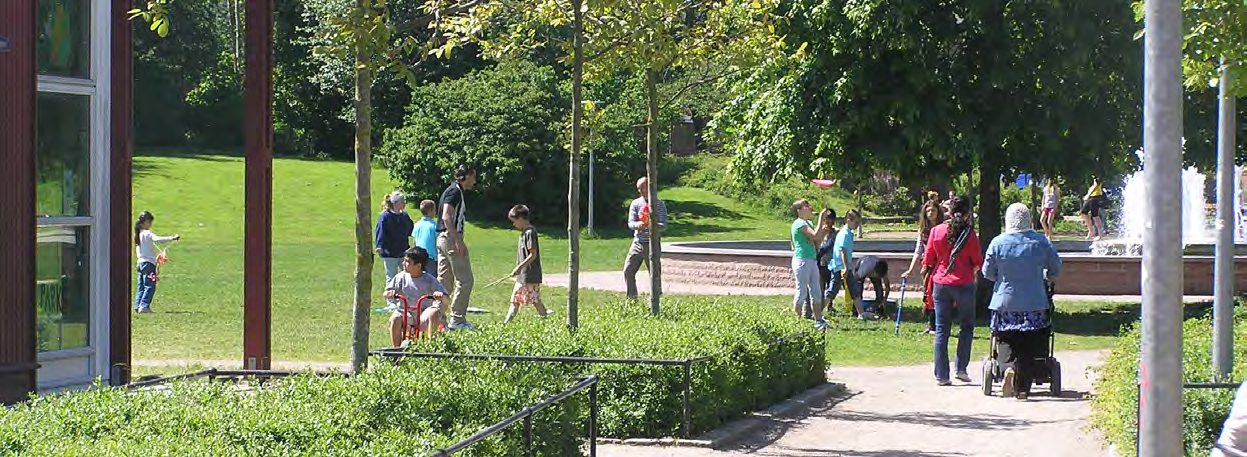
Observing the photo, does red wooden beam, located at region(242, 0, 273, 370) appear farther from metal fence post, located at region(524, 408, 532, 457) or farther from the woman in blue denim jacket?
the woman in blue denim jacket

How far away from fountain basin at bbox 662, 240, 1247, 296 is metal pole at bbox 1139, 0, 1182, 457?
17406 mm

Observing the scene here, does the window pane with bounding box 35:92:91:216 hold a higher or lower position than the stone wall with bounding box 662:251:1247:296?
higher

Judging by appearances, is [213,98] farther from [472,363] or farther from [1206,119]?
[472,363]

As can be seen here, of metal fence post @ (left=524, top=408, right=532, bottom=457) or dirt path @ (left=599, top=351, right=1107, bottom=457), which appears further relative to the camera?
dirt path @ (left=599, top=351, right=1107, bottom=457)

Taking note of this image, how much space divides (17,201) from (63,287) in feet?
3.70

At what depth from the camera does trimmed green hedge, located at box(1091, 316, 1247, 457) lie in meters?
8.17

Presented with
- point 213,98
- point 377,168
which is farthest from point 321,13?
point 213,98

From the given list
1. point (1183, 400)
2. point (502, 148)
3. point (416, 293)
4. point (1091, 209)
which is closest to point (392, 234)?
point (416, 293)

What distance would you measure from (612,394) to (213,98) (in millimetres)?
58325

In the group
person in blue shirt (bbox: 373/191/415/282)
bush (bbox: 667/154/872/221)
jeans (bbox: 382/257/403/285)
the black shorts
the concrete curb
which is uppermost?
bush (bbox: 667/154/872/221)

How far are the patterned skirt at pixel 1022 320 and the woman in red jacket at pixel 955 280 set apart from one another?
0.98 meters

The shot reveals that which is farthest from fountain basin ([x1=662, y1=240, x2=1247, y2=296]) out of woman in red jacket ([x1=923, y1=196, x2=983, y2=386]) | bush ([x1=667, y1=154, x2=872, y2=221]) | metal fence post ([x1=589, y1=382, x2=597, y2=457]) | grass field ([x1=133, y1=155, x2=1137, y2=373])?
bush ([x1=667, y1=154, x2=872, y2=221])

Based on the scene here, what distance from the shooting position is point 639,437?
10.0 meters

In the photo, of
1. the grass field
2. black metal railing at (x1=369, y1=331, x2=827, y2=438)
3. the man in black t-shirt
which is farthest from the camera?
the grass field
